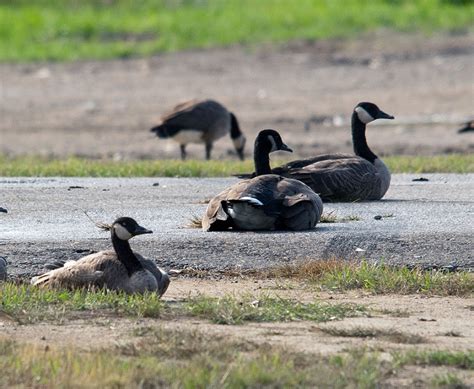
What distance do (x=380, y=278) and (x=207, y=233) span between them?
1.87 m

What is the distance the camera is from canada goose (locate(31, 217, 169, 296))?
816 centimetres

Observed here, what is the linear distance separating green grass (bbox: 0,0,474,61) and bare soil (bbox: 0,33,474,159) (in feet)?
Answer: 2.38

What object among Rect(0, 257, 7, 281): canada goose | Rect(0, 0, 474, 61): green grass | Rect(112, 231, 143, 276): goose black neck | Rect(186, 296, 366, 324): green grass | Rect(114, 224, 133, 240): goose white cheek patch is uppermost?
Rect(0, 0, 474, 61): green grass

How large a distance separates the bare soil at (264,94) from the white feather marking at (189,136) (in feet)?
3.38

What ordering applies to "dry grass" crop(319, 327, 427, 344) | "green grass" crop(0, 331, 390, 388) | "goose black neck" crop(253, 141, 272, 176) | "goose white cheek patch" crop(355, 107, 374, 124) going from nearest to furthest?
"green grass" crop(0, 331, 390, 388), "dry grass" crop(319, 327, 427, 344), "goose black neck" crop(253, 141, 272, 176), "goose white cheek patch" crop(355, 107, 374, 124)

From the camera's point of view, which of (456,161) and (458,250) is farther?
(456,161)

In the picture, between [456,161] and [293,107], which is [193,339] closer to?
[456,161]

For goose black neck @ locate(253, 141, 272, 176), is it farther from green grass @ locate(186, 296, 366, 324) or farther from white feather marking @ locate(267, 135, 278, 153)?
green grass @ locate(186, 296, 366, 324)

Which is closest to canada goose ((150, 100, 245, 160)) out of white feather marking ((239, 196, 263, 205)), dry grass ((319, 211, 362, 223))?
dry grass ((319, 211, 362, 223))

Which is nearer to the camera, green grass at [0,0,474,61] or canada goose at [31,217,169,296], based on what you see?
canada goose at [31,217,169,296]

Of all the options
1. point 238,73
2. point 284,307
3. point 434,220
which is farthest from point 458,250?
point 238,73

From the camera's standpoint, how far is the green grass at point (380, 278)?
28.1ft

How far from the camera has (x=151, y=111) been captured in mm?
23359

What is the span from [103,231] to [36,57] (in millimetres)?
18188
